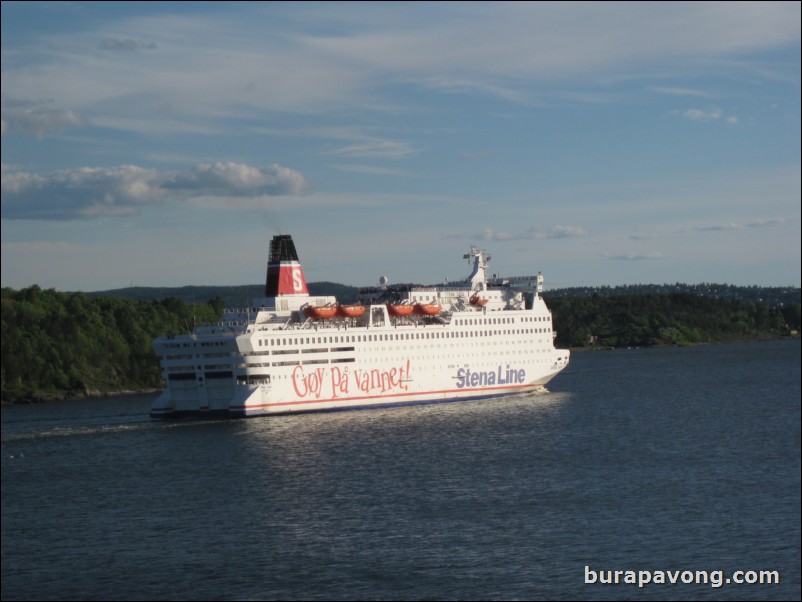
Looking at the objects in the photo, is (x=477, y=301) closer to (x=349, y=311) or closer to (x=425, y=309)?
(x=425, y=309)

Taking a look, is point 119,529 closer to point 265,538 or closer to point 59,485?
point 265,538

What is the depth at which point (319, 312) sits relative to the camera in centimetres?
5638

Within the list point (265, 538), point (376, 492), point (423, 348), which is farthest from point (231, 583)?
point (423, 348)

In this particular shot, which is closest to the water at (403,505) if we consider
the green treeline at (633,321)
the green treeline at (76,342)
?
the green treeline at (76,342)

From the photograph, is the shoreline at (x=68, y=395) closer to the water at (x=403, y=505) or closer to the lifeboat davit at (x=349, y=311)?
the water at (x=403, y=505)

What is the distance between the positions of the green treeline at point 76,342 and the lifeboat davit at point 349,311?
3175 centimetres

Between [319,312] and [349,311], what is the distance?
1.96 meters

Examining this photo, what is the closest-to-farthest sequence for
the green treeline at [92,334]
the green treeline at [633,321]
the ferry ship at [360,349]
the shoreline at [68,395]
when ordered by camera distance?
the ferry ship at [360,349] < the shoreline at [68,395] < the green treeline at [92,334] < the green treeline at [633,321]

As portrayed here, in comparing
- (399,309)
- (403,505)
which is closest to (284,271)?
(399,309)

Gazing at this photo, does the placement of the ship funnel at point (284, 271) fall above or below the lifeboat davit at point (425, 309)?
above

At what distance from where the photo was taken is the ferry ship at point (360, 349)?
52.0 m

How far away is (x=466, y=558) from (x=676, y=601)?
16.3 feet

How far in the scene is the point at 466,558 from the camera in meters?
25.5

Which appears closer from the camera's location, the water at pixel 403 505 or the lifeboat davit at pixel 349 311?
the water at pixel 403 505
